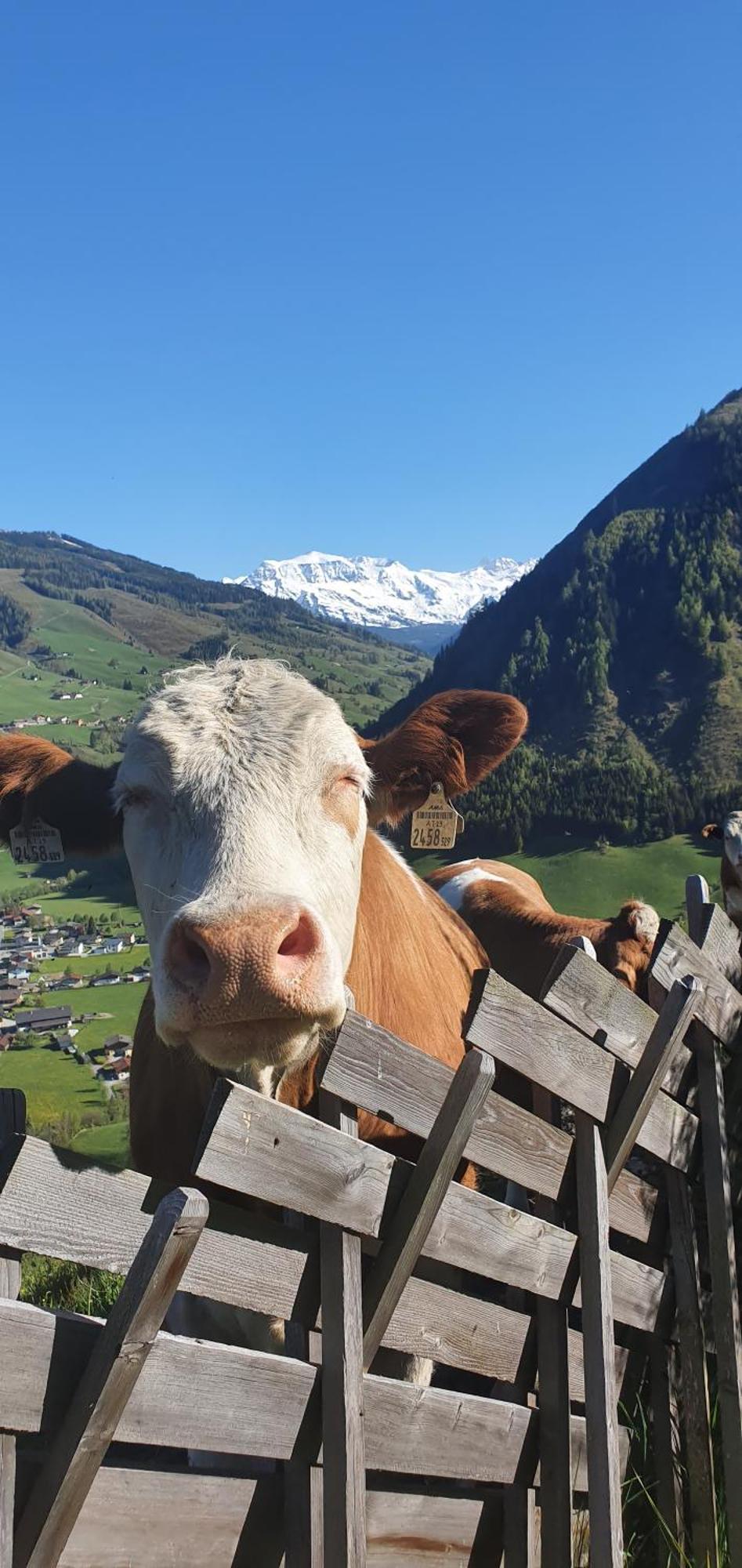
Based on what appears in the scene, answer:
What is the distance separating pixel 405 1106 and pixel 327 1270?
390 millimetres

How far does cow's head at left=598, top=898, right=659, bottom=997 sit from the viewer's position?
27.3ft

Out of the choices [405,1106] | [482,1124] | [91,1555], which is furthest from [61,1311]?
[482,1124]

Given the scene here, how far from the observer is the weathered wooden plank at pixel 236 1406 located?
1704mm

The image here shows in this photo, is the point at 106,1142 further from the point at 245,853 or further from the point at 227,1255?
the point at 227,1255

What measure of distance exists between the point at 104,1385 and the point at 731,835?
24.6 ft

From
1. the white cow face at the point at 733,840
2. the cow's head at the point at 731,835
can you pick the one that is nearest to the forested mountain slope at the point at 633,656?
the cow's head at the point at 731,835

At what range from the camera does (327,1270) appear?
2.28 m

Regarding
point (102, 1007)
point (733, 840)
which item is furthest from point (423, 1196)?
point (102, 1007)

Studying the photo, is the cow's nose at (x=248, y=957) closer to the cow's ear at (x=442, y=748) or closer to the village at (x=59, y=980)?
the cow's ear at (x=442, y=748)

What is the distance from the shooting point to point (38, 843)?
15.3 ft

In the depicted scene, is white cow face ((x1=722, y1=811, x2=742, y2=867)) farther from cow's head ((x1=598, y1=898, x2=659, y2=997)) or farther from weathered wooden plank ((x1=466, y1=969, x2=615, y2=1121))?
weathered wooden plank ((x1=466, y1=969, x2=615, y2=1121))

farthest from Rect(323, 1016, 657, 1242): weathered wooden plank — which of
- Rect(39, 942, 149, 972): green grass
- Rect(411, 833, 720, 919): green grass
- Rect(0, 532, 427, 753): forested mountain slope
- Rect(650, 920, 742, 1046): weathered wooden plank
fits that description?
Rect(0, 532, 427, 753): forested mountain slope

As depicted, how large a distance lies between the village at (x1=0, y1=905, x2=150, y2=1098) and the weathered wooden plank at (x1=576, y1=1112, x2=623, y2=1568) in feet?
103

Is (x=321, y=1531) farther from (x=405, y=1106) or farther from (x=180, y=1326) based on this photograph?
(x=180, y=1326)
